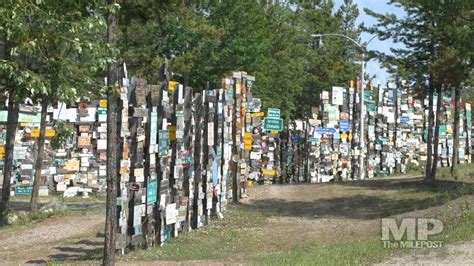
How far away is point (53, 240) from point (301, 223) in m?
6.56

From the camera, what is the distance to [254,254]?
40.4 ft

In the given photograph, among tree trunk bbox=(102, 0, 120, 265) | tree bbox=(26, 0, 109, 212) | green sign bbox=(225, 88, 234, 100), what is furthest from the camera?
green sign bbox=(225, 88, 234, 100)

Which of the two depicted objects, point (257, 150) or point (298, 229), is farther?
point (257, 150)

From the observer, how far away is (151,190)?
13211mm

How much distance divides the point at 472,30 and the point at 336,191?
823 cm

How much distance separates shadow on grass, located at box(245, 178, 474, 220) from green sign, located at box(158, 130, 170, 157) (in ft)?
21.0

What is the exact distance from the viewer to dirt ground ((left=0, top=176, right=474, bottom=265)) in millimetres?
12391

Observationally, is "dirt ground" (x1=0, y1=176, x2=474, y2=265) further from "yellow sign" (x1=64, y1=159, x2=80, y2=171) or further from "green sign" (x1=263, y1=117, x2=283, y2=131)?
"yellow sign" (x1=64, y1=159, x2=80, y2=171)

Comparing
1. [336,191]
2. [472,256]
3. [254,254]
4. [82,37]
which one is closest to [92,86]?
[82,37]

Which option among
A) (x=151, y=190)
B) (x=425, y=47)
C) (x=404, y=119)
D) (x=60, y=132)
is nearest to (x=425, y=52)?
(x=425, y=47)

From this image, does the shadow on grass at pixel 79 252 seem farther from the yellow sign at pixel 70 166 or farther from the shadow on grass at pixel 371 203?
the yellow sign at pixel 70 166

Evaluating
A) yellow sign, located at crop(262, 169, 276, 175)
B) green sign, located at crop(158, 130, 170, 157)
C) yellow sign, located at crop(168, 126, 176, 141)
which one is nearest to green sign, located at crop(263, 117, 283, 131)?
yellow sign, located at crop(262, 169, 276, 175)

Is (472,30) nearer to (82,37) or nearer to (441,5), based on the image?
(441,5)

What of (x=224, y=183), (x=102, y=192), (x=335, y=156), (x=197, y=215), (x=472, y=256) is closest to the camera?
(x=472, y=256)
